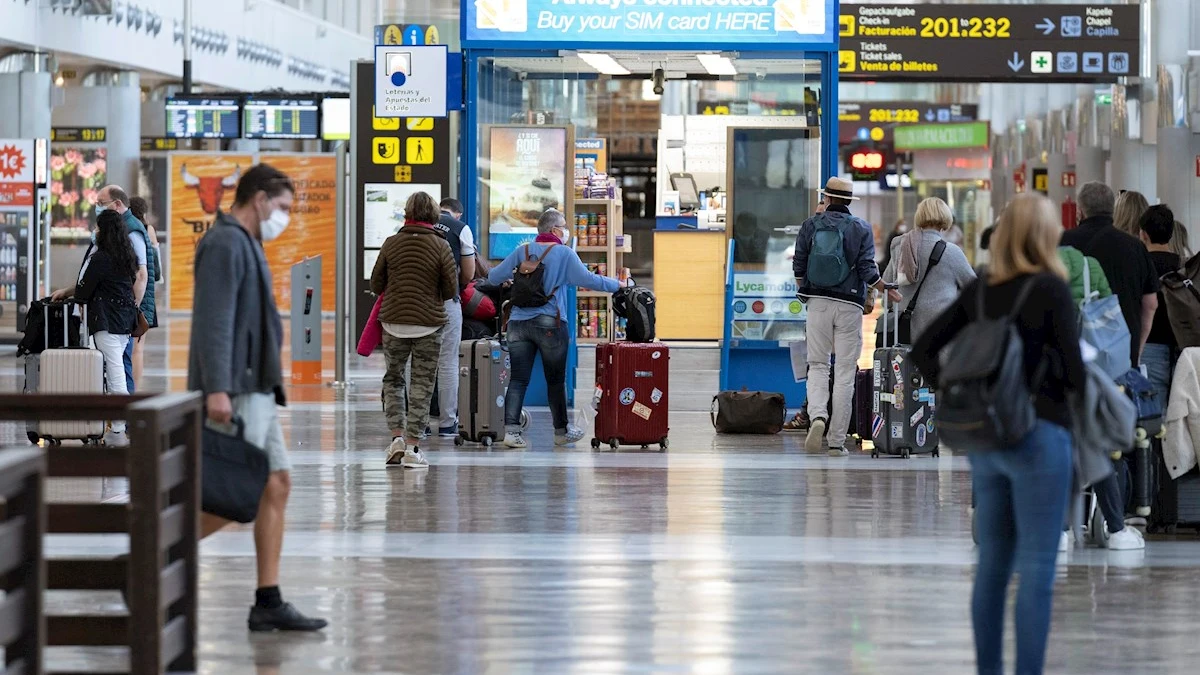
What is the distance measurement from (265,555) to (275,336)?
30.4 inches

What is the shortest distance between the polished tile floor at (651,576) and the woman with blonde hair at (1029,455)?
0.62 m

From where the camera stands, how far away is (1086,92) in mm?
31703

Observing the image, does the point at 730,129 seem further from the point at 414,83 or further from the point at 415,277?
the point at 415,277

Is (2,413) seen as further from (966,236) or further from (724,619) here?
(966,236)

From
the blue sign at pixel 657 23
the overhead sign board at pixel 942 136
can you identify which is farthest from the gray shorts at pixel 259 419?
the overhead sign board at pixel 942 136

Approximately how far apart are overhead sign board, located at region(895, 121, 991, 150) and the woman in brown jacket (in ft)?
111

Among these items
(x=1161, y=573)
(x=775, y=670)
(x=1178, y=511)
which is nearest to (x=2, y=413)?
(x=775, y=670)

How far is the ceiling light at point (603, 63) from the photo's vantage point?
14930 millimetres

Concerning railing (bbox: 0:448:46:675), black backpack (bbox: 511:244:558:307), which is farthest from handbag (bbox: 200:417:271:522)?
black backpack (bbox: 511:244:558:307)

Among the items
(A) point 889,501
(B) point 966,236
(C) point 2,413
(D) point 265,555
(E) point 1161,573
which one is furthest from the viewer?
(B) point 966,236

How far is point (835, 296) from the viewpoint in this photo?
460 inches

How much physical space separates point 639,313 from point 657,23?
314 centimetres

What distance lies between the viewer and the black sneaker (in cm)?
626

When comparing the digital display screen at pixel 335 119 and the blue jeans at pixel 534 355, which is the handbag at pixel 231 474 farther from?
the digital display screen at pixel 335 119
